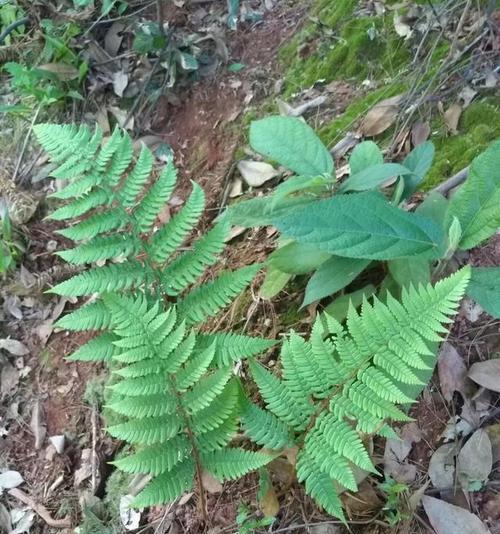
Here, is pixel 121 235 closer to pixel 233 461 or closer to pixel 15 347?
pixel 233 461

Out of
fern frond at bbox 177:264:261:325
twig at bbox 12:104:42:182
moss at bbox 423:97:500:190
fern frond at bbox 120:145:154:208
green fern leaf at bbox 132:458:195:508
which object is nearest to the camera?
green fern leaf at bbox 132:458:195:508

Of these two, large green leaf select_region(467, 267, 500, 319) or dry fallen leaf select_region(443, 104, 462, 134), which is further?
dry fallen leaf select_region(443, 104, 462, 134)

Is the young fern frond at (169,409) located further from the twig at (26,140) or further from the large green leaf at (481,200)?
the twig at (26,140)

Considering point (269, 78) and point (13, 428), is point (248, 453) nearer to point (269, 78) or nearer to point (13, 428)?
point (13, 428)

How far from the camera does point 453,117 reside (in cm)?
246

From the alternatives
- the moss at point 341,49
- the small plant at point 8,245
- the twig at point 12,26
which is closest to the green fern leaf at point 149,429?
the small plant at point 8,245

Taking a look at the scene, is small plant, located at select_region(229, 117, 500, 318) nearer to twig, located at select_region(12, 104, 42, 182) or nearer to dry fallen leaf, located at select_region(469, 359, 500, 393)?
dry fallen leaf, located at select_region(469, 359, 500, 393)

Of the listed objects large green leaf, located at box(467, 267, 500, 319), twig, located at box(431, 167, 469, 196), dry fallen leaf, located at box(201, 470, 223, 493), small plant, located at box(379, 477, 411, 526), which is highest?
twig, located at box(431, 167, 469, 196)

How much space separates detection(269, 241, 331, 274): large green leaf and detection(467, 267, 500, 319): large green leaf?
0.49m

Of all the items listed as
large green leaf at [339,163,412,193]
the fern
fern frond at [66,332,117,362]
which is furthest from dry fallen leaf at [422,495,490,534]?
fern frond at [66,332,117,362]

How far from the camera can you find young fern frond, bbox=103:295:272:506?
1.68 metres

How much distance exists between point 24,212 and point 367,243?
2.26 meters

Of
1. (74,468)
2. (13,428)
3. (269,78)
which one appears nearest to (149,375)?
(74,468)

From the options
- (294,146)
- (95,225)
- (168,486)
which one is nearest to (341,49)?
(294,146)
